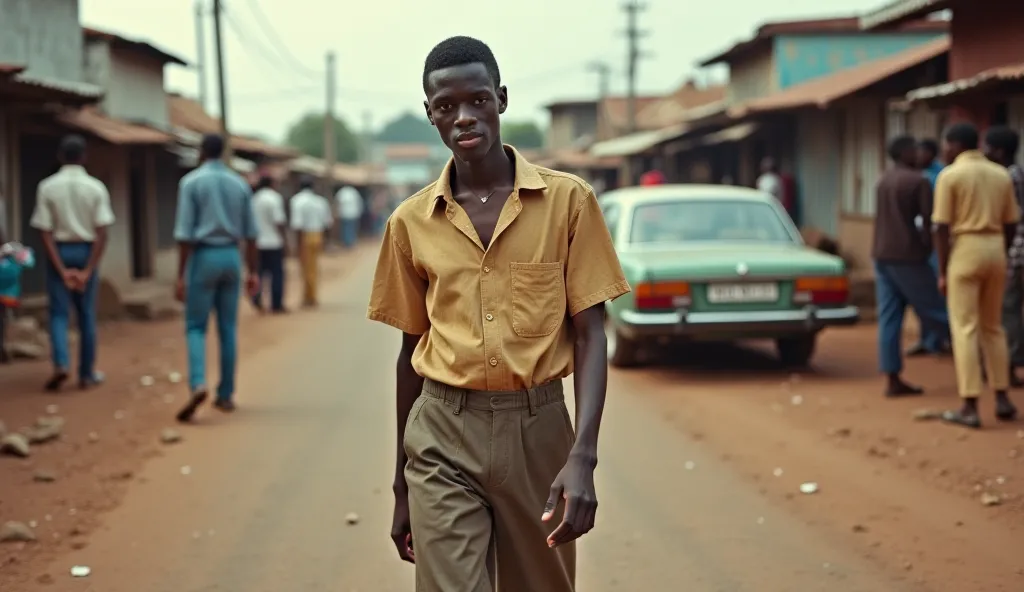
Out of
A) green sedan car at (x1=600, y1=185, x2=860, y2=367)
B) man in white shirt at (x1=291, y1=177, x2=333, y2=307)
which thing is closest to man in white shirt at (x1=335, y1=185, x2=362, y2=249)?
man in white shirt at (x1=291, y1=177, x2=333, y2=307)

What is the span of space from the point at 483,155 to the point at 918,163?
26.0ft

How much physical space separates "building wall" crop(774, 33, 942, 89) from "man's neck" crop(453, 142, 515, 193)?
84.6 ft

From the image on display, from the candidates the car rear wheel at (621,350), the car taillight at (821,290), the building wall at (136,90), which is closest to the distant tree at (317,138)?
the building wall at (136,90)

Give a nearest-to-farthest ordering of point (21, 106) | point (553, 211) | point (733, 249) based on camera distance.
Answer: point (553, 211) < point (733, 249) < point (21, 106)

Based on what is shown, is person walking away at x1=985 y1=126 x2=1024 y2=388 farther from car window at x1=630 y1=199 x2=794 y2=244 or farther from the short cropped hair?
the short cropped hair

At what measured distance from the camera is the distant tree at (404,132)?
7318 inches

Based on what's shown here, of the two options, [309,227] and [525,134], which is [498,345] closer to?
[309,227]

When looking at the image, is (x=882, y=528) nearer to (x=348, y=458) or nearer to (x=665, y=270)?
(x=348, y=458)

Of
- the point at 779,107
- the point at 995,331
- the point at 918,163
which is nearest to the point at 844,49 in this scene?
the point at 779,107

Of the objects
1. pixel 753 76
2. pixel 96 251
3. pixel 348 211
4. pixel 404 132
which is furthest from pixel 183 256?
pixel 404 132

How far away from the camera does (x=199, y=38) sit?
149ft

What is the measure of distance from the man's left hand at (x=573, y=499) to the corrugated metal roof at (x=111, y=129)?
13.9 meters

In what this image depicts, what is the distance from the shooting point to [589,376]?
10.4 ft

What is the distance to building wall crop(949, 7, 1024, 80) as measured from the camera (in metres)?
12.2
